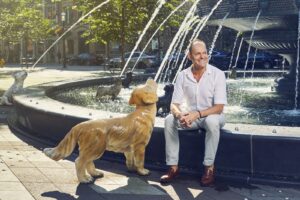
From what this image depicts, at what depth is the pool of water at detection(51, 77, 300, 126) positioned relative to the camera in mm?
8562

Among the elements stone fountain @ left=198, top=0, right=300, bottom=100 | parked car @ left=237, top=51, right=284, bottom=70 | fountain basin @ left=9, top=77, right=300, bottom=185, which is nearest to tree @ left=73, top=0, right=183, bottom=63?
parked car @ left=237, top=51, right=284, bottom=70

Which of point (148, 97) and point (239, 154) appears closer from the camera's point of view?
point (148, 97)

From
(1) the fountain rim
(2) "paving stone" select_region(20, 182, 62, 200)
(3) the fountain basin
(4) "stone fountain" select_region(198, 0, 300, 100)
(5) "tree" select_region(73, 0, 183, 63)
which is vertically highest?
(5) "tree" select_region(73, 0, 183, 63)

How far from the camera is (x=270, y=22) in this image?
32.4 feet

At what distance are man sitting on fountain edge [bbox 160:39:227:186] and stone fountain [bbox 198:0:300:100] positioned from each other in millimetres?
4216

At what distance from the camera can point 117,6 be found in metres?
26.8

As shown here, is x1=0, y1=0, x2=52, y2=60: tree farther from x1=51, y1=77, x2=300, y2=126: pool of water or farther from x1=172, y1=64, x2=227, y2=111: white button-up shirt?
x1=172, y1=64, x2=227, y2=111: white button-up shirt

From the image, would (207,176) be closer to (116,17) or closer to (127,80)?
(127,80)

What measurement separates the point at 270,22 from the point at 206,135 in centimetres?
508

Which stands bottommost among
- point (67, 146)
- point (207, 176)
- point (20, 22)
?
point (207, 176)

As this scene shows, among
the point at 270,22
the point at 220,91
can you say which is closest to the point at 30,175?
the point at 220,91

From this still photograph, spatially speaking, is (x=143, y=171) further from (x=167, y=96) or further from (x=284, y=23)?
(x=284, y=23)

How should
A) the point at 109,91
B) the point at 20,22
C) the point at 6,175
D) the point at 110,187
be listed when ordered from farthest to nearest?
1. the point at 20,22
2. the point at 109,91
3. the point at 6,175
4. the point at 110,187

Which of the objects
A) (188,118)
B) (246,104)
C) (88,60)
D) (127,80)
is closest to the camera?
(188,118)
